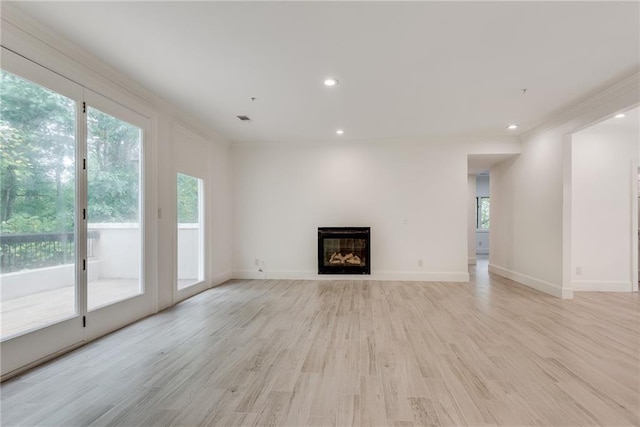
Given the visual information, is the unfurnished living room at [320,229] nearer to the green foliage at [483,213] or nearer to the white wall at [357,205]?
the white wall at [357,205]

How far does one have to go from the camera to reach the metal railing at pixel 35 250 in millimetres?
2191

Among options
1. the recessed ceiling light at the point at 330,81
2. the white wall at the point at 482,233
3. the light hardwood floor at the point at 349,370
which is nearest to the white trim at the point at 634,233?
the light hardwood floor at the point at 349,370

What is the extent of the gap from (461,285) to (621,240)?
101 inches

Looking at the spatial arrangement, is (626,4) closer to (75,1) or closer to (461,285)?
(75,1)

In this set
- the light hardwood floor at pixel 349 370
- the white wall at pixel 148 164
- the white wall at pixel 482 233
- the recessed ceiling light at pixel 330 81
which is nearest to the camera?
the light hardwood floor at pixel 349 370

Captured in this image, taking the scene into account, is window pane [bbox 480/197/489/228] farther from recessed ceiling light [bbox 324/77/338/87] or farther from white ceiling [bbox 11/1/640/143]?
recessed ceiling light [bbox 324/77/338/87]

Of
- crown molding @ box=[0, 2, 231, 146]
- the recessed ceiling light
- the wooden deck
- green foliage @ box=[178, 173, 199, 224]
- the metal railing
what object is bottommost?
the wooden deck

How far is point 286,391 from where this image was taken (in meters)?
1.99

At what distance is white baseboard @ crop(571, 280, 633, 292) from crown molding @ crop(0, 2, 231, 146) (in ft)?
22.4

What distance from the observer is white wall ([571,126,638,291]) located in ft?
15.9

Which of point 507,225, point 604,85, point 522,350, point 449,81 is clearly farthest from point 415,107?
point 507,225

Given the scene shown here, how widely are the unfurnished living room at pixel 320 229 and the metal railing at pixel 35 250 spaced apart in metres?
0.01

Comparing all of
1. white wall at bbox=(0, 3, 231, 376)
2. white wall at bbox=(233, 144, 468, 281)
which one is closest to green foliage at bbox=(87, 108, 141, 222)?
white wall at bbox=(0, 3, 231, 376)

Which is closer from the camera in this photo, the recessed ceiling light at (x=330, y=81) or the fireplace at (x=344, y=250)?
the recessed ceiling light at (x=330, y=81)
